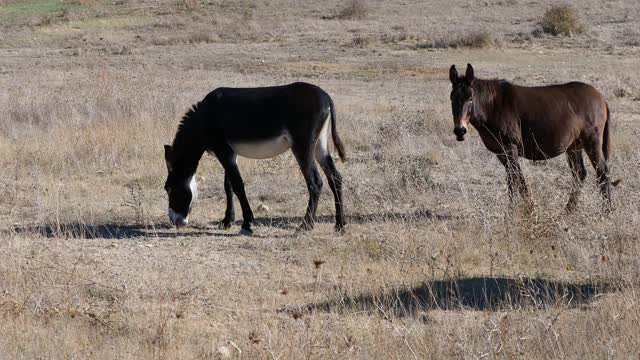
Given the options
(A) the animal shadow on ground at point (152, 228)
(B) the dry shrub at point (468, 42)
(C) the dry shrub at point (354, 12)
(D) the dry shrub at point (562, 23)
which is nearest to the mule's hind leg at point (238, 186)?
(A) the animal shadow on ground at point (152, 228)

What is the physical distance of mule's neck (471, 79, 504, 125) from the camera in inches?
416

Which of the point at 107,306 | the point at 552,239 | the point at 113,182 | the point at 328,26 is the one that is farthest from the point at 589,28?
the point at 107,306

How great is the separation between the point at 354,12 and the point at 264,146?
A: 138 feet

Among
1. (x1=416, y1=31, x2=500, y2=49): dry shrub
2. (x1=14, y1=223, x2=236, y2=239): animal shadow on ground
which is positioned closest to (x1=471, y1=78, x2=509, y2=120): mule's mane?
(x1=14, y1=223, x2=236, y2=239): animal shadow on ground

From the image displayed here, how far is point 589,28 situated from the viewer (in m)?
40.7

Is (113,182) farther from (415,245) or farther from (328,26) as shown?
(328,26)

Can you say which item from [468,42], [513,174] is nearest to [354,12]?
→ [468,42]

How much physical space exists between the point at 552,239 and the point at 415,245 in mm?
1253

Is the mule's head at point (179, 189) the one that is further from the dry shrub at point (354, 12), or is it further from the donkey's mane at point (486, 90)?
the dry shrub at point (354, 12)

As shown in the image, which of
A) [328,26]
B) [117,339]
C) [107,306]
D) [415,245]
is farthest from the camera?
[328,26]

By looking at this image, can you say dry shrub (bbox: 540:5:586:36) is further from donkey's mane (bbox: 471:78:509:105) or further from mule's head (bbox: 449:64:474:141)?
mule's head (bbox: 449:64:474:141)

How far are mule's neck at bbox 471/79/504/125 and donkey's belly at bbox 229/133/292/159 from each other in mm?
2029

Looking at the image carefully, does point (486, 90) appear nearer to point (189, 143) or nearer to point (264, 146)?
point (264, 146)

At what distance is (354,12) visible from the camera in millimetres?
52094
